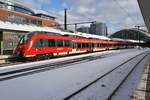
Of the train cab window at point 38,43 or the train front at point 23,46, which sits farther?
the train cab window at point 38,43

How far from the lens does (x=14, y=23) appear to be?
31.6 m

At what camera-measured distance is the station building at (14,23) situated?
29.5 meters

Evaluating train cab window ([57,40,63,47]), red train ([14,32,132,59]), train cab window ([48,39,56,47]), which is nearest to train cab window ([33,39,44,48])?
red train ([14,32,132,59])

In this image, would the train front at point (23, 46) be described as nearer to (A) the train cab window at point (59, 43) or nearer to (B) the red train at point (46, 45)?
(B) the red train at point (46, 45)

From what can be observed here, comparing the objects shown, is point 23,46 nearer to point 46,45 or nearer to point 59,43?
point 46,45

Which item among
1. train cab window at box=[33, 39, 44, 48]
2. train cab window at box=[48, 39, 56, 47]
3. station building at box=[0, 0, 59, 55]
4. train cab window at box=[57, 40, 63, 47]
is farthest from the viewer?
train cab window at box=[57, 40, 63, 47]

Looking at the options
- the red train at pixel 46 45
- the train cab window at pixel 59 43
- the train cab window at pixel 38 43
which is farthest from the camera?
the train cab window at pixel 59 43

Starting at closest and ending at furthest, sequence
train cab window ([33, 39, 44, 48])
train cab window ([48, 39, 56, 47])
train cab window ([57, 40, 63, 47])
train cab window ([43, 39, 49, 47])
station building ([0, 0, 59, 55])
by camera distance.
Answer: train cab window ([33, 39, 44, 48]), train cab window ([43, 39, 49, 47]), train cab window ([48, 39, 56, 47]), station building ([0, 0, 59, 55]), train cab window ([57, 40, 63, 47])

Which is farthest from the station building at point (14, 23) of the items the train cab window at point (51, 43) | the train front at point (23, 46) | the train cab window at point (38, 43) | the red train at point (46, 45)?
the train cab window at point (38, 43)

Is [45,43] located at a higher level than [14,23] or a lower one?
lower

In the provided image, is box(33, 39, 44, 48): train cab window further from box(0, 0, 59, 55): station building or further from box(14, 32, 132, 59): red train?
box(0, 0, 59, 55): station building

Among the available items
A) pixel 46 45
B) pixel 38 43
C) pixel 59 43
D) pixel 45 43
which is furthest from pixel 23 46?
pixel 59 43

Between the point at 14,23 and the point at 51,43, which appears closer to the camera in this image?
the point at 51,43

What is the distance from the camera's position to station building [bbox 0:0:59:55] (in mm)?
29508
